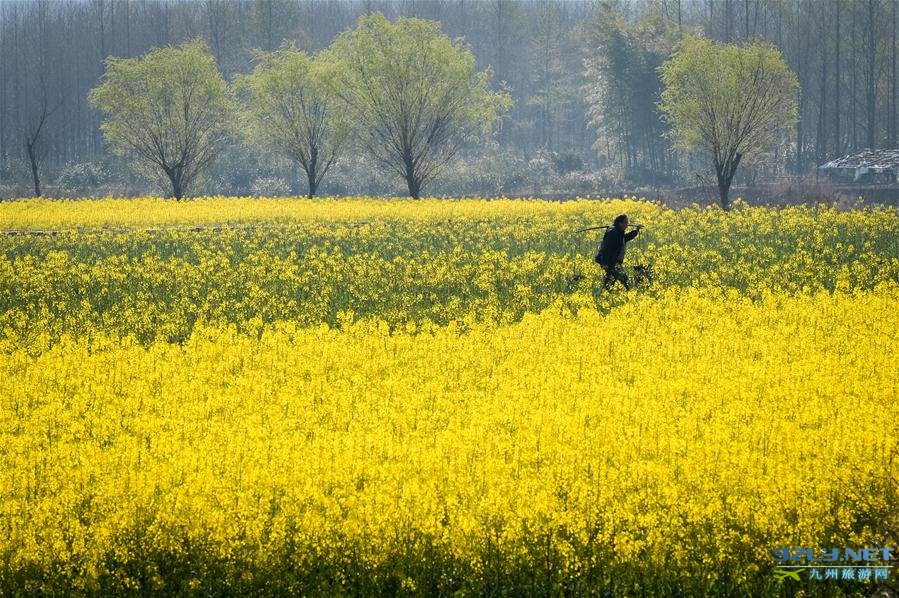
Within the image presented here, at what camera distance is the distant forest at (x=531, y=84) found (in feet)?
266

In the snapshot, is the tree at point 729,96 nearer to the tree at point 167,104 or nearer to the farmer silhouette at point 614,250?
the tree at point 167,104

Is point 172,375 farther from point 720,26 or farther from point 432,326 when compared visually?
point 720,26

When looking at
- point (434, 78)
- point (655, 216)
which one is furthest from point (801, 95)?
point (655, 216)

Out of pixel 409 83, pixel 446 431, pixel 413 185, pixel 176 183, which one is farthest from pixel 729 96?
pixel 446 431

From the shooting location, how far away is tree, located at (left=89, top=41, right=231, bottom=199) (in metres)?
59.1

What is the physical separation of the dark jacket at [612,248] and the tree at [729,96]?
97.6ft

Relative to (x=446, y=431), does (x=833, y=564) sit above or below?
below

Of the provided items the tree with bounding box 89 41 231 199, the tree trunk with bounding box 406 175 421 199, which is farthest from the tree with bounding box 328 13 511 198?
the tree with bounding box 89 41 231 199

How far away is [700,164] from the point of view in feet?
292

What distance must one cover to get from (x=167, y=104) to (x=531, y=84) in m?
71.0

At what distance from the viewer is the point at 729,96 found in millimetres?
51969

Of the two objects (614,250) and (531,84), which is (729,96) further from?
(531,84)

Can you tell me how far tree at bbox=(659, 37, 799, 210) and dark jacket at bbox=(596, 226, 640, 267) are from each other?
2974 cm

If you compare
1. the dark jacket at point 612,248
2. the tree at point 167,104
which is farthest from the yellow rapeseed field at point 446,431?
the tree at point 167,104
